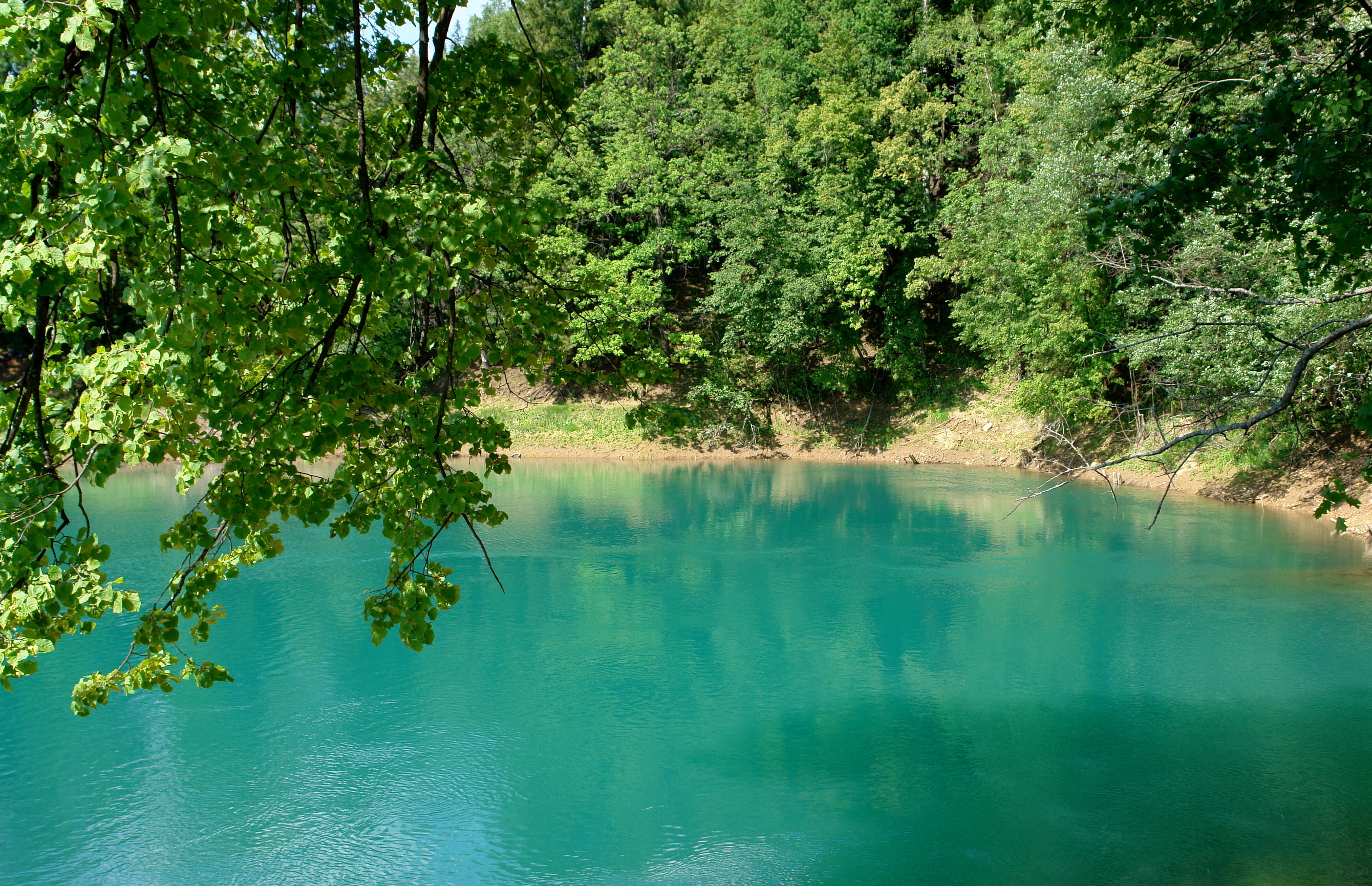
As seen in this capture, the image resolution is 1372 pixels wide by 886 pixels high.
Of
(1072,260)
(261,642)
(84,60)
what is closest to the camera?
(84,60)

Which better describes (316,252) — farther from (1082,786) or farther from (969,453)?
(969,453)

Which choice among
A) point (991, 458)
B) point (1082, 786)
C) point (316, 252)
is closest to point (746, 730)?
point (1082, 786)

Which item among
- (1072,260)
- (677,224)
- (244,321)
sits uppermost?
(677,224)

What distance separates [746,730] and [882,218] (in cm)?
1956

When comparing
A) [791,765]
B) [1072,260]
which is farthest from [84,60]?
[1072,260]

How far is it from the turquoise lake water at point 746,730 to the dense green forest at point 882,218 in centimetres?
393

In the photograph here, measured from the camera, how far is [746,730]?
890cm

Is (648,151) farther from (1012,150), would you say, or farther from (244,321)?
(244,321)

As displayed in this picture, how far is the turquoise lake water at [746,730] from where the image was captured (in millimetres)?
6863

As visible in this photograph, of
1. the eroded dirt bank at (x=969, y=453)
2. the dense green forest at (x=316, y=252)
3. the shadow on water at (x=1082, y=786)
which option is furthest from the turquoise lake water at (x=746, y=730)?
the dense green forest at (x=316, y=252)

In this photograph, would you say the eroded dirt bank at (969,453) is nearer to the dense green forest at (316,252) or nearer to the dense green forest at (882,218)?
the dense green forest at (882,218)

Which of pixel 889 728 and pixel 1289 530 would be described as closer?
pixel 889 728

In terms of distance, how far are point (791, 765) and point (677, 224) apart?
21.9 meters

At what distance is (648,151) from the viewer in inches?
1097
